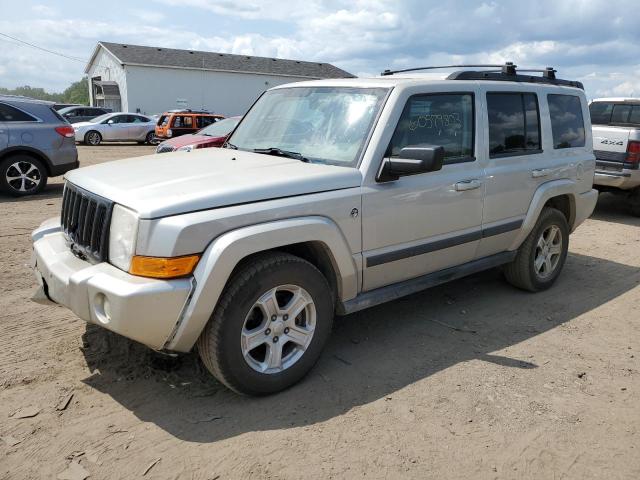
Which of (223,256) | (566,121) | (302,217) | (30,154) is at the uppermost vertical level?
(566,121)

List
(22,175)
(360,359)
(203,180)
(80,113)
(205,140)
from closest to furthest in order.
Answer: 1. (203,180)
2. (360,359)
3. (22,175)
4. (205,140)
5. (80,113)

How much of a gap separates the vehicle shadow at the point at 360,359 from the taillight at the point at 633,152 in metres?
3.85

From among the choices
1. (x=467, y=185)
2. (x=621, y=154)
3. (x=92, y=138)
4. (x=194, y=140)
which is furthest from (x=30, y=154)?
(x=92, y=138)

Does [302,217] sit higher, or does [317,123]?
→ [317,123]

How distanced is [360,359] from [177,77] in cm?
3680

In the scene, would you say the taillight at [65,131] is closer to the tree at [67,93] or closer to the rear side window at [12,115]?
the rear side window at [12,115]

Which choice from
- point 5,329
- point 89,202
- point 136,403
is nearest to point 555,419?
point 136,403

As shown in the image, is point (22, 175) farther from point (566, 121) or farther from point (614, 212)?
point (614, 212)

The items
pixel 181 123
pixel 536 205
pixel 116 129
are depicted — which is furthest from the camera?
pixel 116 129

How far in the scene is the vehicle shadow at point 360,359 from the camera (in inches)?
128

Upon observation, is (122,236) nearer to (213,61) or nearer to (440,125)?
(440,125)

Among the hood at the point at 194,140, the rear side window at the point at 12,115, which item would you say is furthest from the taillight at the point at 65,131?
the hood at the point at 194,140

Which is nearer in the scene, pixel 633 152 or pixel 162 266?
pixel 162 266

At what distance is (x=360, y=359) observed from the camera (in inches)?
155
